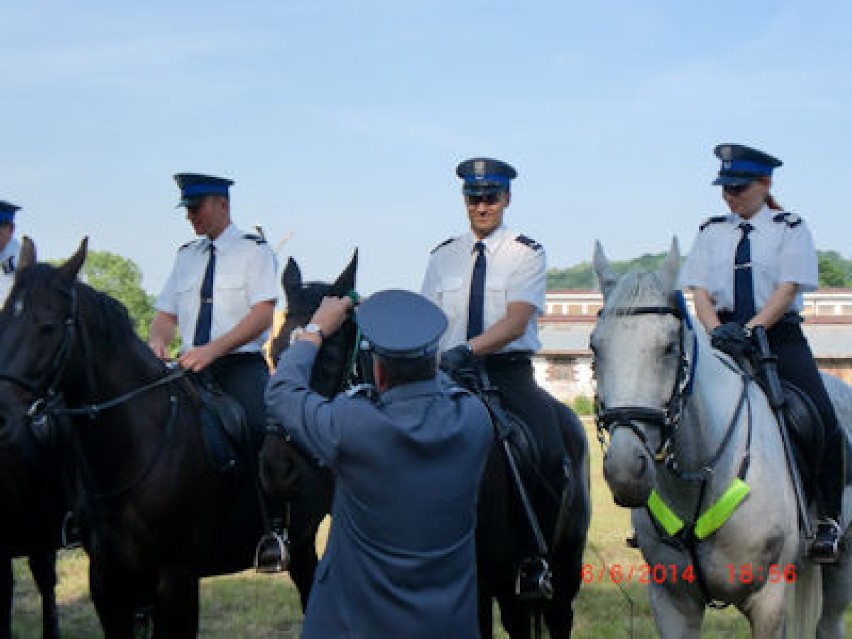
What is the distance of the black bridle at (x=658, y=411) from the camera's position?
4.42 m

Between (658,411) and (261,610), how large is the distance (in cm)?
561

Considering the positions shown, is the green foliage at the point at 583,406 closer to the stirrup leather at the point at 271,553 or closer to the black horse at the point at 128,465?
the stirrup leather at the point at 271,553

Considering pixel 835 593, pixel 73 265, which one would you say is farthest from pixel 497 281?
pixel 835 593

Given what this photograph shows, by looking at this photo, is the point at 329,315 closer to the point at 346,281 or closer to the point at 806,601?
the point at 346,281

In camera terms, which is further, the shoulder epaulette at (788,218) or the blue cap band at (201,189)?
the blue cap band at (201,189)

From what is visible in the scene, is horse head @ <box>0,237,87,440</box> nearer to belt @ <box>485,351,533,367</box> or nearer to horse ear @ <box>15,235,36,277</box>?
horse ear @ <box>15,235,36,277</box>

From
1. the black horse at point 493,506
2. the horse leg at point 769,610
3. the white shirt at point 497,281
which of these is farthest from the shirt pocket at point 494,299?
the horse leg at point 769,610

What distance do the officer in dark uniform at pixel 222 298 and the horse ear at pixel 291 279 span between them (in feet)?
2.99

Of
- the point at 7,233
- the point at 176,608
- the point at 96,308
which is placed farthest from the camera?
the point at 7,233

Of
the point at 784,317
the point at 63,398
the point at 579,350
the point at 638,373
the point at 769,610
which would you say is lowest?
the point at 579,350

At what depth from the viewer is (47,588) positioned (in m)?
7.86

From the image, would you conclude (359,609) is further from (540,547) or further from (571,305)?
(571,305)

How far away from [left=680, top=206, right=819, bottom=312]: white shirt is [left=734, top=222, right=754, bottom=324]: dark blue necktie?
2cm

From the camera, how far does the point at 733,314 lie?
642 cm
